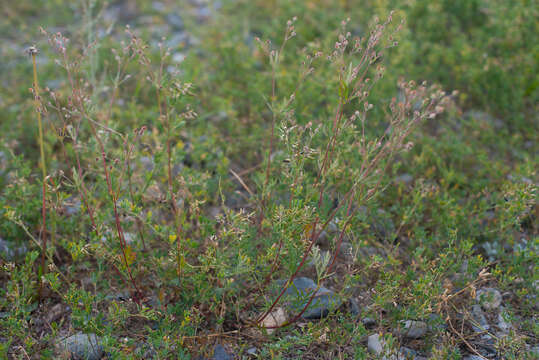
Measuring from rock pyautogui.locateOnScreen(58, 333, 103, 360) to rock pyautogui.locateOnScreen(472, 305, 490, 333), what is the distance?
6.36 ft

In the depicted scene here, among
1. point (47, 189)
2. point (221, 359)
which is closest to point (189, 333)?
point (221, 359)

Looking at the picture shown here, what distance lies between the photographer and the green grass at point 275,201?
2.38m

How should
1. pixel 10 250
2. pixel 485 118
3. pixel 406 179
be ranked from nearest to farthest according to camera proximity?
pixel 10 250 < pixel 406 179 < pixel 485 118

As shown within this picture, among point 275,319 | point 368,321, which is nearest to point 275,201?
point 275,319

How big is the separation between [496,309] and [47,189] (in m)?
2.62

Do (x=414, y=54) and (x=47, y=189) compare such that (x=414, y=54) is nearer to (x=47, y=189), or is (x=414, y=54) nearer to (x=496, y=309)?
(x=496, y=309)

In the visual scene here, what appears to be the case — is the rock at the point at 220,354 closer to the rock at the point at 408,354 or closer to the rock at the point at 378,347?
the rock at the point at 378,347

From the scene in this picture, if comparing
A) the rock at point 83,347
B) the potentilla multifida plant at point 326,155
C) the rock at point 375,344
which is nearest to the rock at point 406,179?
the potentilla multifida plant at point 326,155

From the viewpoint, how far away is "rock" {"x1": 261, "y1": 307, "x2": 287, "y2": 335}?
8.34 feet

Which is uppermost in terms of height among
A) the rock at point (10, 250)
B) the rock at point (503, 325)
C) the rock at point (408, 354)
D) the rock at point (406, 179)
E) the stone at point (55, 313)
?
the rock at point (406, 179)

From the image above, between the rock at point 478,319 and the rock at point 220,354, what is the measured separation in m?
1.30

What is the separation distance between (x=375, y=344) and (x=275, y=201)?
0.92 m

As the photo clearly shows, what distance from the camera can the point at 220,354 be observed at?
2412mm

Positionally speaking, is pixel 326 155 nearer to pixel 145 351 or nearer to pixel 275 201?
pixel 275 201
